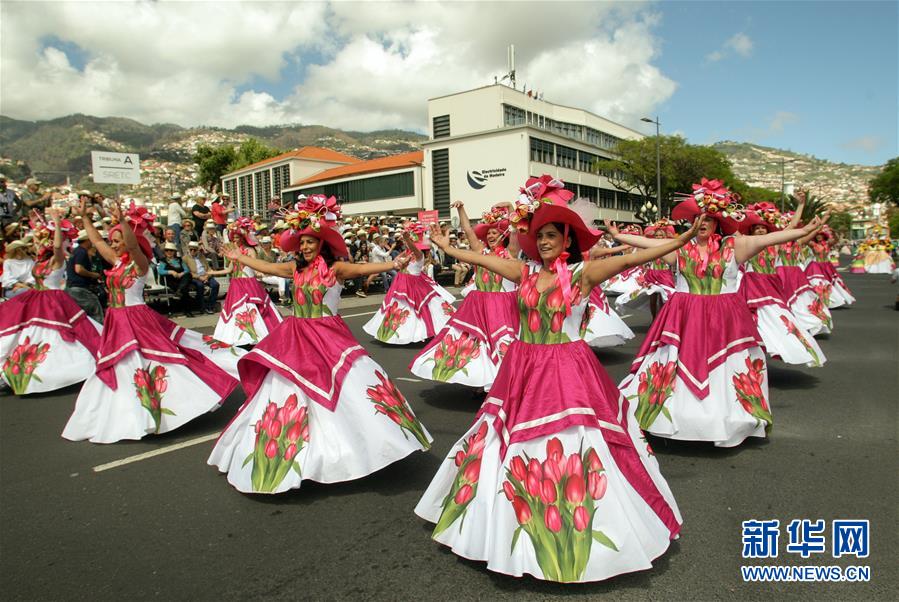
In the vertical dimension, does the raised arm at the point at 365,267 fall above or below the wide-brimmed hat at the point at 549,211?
below

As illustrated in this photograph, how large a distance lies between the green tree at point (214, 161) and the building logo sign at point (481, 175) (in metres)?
36.3

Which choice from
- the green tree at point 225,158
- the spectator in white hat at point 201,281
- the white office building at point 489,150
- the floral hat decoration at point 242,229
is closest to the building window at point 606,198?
the white office building at point 489,150

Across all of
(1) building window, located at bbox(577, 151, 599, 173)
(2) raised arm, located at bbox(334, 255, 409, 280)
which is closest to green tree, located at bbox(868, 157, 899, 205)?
(1) building window, located at bbox(577, 151, 599, 173)

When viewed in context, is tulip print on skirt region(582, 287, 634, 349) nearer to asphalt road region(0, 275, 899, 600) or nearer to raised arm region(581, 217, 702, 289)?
asphalt road region(0, 275, 899, 600)

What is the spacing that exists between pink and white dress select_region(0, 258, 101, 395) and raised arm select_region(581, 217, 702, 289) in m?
7.06

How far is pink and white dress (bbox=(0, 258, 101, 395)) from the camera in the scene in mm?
7656

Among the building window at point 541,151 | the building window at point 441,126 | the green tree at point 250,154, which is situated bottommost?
the building window at point 541,151

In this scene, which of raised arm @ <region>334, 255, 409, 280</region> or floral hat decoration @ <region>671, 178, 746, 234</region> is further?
floral hat decoration @ <region>671, 178, 746, 234</region>

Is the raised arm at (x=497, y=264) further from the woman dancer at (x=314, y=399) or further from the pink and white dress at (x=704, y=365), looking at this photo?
the pink and white dress at (x=704, y=365)

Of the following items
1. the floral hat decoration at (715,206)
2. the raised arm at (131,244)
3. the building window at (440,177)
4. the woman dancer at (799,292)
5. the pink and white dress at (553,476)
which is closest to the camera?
the pink and white dress at (553,476)

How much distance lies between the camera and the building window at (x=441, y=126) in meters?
52.9

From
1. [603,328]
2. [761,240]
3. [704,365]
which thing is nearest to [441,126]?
[603,328]

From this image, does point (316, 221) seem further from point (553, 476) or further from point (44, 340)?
point (44, 340)

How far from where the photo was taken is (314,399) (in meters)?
4.37
